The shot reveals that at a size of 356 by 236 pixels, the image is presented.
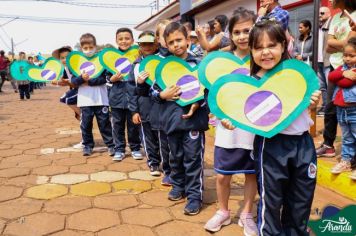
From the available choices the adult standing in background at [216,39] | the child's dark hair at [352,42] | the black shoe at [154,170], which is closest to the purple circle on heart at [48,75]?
the black shoe at [154,170]

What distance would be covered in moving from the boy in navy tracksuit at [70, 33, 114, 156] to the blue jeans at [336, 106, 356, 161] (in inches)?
107

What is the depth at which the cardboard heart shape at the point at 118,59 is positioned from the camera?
13.8ft

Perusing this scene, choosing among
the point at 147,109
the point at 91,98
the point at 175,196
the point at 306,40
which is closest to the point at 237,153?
the point at 175,196

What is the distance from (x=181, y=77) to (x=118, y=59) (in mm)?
1632

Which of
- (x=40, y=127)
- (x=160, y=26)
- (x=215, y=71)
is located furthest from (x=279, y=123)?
(x=40, y=127)

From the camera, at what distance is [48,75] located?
4.92 metres

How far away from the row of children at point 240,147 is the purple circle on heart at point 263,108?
0.11 metres

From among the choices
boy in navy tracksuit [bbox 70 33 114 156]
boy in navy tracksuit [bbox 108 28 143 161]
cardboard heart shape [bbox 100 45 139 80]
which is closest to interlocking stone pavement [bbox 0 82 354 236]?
boy in navy tracksuit [bbox 108 28 143 161]

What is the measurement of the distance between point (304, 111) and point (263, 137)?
27 centimetres

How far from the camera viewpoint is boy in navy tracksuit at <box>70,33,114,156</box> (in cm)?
439

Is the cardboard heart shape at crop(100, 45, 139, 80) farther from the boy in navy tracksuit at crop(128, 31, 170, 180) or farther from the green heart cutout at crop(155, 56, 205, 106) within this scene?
the green heart cutout at crop(155, 56, 205, 106)

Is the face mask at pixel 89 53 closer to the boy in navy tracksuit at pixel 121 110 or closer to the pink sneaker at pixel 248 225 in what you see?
the boy in navy tracksuit at pixel 121 110

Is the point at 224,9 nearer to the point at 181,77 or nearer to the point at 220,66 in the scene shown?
the point at 181,77

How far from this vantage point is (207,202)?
3.02 metres
